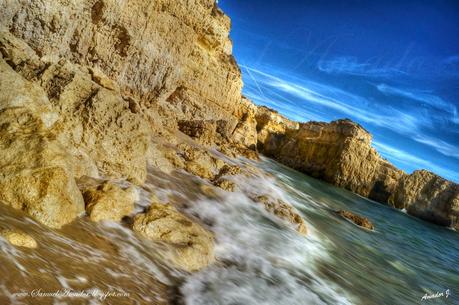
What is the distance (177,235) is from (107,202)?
3.84ft

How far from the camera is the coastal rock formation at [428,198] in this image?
39.3m

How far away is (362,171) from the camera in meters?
40.3

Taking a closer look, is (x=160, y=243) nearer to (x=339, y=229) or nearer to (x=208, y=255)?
(x=208, y=255)

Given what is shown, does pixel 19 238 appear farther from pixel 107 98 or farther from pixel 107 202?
pixel 107 98

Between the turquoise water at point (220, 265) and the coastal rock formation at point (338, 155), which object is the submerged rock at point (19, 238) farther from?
the coastal rock formation at point (338, 155)

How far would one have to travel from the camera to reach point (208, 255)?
18.0 feet

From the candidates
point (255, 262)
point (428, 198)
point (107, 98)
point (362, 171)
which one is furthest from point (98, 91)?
point (428, 198)

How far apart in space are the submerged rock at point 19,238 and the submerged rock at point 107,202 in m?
1.37

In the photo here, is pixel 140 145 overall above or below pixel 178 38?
below

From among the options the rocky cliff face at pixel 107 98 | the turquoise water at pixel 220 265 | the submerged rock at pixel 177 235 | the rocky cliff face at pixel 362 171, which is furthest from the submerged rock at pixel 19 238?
the rocky cliff face at pixel 362 171

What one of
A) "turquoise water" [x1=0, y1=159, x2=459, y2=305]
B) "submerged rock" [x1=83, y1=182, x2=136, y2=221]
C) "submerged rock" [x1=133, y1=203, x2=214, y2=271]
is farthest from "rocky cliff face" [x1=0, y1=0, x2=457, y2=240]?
"submerged rock" [x1=133, y1=203, x2=214, y2=271]

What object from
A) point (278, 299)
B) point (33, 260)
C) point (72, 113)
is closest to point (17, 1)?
point (72, 113)

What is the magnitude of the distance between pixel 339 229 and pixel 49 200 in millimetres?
11918

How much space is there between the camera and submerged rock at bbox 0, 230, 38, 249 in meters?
3.17
